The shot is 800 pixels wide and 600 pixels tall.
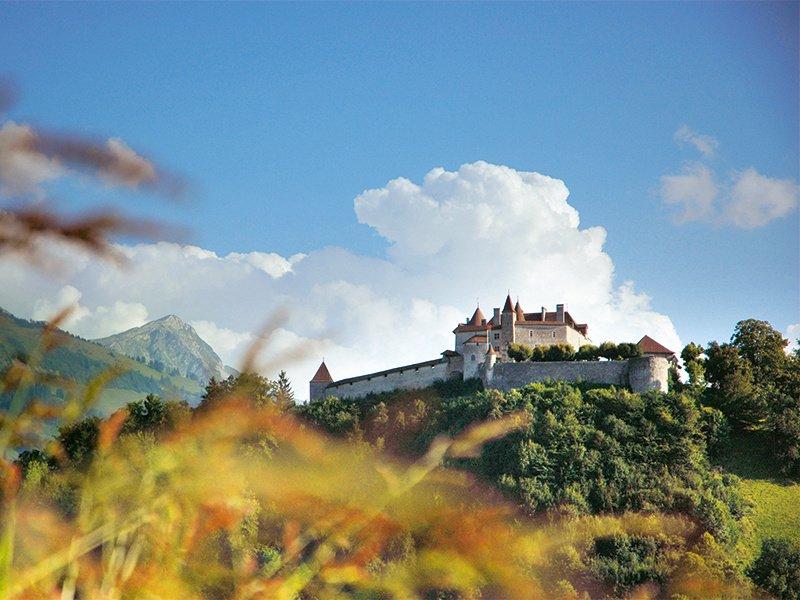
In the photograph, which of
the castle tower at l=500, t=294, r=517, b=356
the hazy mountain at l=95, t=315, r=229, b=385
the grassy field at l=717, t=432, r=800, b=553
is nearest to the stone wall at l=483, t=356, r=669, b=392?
the castle tower at l=500, t=294, r=517, b=356

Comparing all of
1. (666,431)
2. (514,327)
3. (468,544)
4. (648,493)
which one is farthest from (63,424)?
(514,327)

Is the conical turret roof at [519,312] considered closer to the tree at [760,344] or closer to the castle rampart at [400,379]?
the castle rampart at [400,379]

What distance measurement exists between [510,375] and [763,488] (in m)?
14.1

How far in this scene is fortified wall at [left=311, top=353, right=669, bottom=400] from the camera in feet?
149

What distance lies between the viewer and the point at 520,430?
40875mm

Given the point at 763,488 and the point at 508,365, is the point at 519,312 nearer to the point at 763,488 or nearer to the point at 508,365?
the point at 508,365

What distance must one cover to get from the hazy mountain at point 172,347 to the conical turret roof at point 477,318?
50.3 metres

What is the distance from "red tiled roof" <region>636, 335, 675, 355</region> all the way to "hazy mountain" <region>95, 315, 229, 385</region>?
149 feet

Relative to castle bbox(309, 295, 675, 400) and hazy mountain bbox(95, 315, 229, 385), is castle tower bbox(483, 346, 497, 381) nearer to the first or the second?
castle bbox(309, 295, 675, 400)

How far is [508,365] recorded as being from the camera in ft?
159

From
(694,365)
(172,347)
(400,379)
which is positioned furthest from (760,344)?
(172,347)

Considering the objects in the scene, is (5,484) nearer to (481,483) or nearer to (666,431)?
(481,483)

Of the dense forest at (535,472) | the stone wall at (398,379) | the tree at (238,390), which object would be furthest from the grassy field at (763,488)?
the tree at (238,390)

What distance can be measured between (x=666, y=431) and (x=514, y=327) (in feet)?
40.4
